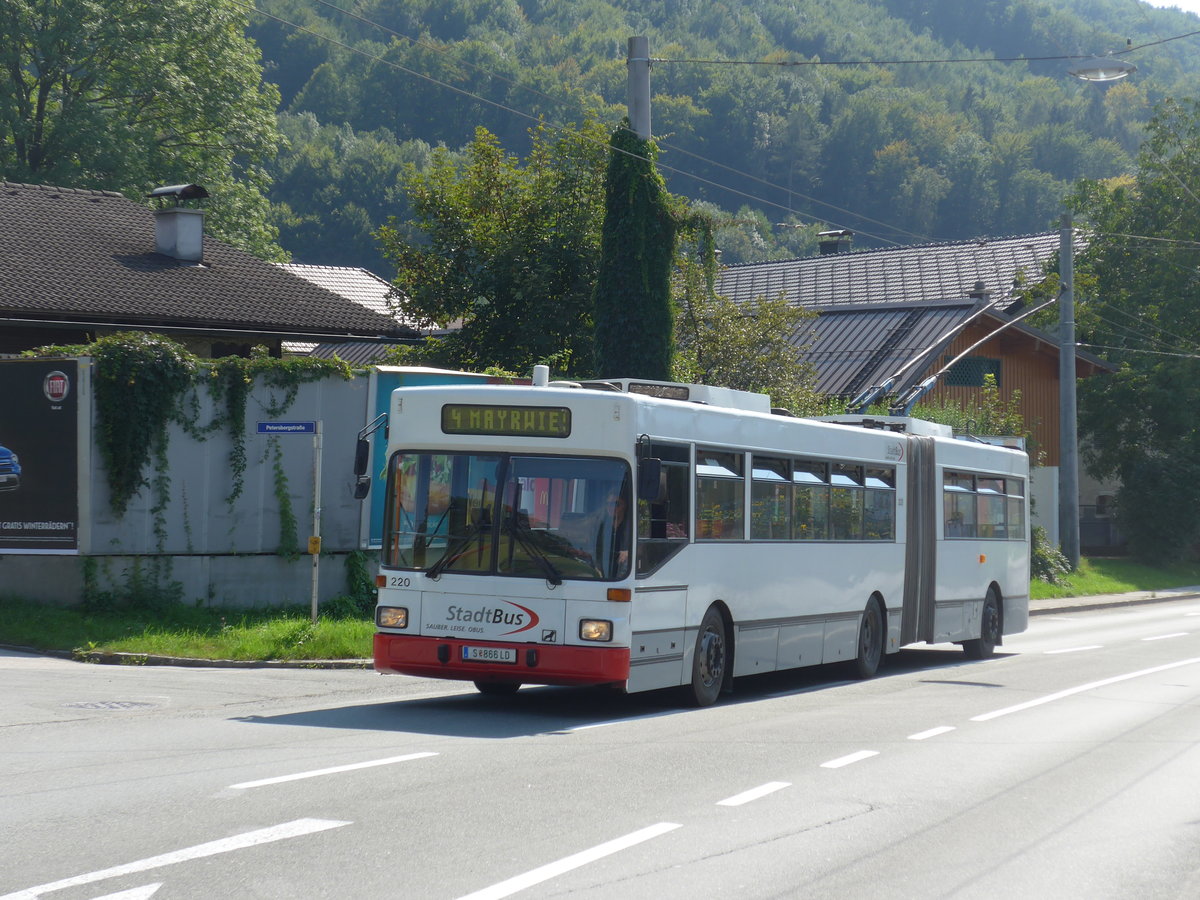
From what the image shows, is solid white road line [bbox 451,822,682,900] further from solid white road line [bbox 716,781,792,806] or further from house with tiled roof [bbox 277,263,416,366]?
house with tiled roof [bbox 277,263,416,366]

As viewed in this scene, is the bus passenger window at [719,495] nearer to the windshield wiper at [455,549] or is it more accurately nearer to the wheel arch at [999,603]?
the windshield wiper at [455,549]

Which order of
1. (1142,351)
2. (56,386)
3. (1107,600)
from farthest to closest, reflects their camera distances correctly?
(1142,351) → (1107,600) → (56,386)

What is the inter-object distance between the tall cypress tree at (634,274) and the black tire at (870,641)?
27.4ft

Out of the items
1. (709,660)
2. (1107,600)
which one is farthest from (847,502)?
(1107,600)

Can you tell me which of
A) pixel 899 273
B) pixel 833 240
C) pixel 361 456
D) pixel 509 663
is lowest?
pixel 509 663

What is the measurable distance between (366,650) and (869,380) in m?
26.8

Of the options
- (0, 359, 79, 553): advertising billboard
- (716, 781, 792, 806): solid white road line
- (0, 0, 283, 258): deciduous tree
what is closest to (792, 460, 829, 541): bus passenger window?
(716, 781, 792, 806): solid white road line

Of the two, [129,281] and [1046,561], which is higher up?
[129,281]

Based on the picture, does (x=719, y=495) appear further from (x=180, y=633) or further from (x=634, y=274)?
(x=634, y=274)

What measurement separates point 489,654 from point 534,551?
0.91 meters

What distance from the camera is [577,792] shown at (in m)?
8.95

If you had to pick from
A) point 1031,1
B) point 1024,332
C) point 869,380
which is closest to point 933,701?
point 869,380

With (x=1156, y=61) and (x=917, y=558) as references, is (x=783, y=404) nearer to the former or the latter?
(x=917, y=558)

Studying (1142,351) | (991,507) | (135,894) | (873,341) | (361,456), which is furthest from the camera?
(1142,351)
